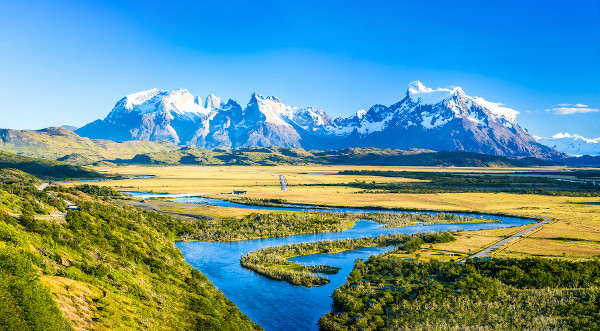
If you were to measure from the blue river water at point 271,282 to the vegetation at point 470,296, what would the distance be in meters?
2.87

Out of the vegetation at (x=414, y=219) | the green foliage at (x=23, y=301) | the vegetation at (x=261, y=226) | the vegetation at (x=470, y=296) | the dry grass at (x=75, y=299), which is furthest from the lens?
the vegetation at (x=414, y=219)

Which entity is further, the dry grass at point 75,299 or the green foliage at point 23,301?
the dry grass at point 75,299

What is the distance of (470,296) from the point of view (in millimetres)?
48531

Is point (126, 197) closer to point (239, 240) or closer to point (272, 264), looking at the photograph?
point (239, 240)

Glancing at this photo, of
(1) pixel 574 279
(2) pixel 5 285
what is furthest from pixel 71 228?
(1) pixel 574 279

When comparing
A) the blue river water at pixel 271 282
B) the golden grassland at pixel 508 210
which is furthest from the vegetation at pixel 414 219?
the golden grassland at pixel 508 210

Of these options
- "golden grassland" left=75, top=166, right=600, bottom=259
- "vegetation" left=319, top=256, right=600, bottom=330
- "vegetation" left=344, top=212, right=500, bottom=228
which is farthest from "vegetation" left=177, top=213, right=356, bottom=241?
"vegetation" left=319, top=256, right=600, bottom=330

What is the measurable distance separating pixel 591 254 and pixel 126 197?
5313 inches

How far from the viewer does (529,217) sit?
119125 millimetres

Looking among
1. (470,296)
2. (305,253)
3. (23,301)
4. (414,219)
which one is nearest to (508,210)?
(414,219)

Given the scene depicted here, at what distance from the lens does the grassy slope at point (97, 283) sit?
28.9m

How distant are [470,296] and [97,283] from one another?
125ft

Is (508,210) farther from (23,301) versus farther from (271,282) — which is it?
(23,301)

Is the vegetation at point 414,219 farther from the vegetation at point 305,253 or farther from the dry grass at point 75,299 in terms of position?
the dry grass at point 75,299
